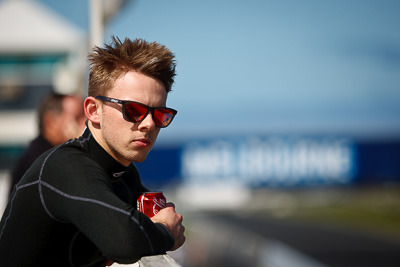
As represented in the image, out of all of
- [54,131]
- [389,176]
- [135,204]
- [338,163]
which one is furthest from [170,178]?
[135,204]

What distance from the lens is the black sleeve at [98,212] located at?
2.04m

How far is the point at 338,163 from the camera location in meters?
27.2

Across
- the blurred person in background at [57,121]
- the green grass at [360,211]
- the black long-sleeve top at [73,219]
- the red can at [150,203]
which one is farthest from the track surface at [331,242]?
the black long-sleeve top at [73,219]

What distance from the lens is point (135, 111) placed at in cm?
228

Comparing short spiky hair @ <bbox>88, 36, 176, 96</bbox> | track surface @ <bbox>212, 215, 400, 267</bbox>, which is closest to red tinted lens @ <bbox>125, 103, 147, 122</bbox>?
short spiky hair @ <bbox>88, 36, 176, 96</bbox>

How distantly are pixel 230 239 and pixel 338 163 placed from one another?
1178cm

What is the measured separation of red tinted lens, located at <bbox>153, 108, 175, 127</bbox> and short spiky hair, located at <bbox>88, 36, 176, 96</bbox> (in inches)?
3.7

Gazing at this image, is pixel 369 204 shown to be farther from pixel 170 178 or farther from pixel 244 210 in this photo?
pixel 170 178

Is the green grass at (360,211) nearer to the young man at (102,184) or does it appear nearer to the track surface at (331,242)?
the track surface at (331,242)

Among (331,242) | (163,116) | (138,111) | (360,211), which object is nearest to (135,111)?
(138,111)

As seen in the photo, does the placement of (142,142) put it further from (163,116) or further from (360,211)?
(360,211)

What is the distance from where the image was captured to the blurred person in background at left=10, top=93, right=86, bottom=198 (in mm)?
4703

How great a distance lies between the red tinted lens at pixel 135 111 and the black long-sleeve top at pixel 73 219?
19 cm

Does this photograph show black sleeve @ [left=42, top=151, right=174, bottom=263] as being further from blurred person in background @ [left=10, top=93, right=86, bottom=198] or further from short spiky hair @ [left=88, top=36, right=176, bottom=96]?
blurred person in background @ [left=10, top=93, right=86, bottom=198]
